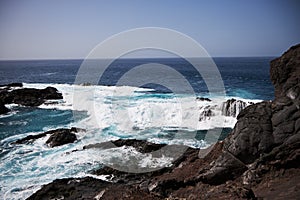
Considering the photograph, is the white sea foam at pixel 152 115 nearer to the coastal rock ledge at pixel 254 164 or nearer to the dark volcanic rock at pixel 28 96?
the dark volcanic rock at pixel 28 96

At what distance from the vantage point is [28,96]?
39250 mm

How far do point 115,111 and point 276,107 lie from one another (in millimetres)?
22031

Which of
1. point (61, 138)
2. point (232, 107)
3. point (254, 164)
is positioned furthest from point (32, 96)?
point (254, 164)

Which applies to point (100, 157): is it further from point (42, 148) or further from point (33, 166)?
point (42, 148)

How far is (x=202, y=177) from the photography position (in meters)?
9.79

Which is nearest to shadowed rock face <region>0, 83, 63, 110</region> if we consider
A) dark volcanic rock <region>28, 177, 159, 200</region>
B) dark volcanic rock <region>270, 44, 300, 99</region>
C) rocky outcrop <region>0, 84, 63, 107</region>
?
rocky outcrop <region>0, 84, 63, 107</region>

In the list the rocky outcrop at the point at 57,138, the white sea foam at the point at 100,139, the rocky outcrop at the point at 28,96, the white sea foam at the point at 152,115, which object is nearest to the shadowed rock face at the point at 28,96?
the rocky outcrop at the point at 28,96

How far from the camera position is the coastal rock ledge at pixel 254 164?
7945 millimetres

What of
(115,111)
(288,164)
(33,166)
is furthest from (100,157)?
(115,111)

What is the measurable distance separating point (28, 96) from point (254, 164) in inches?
1524

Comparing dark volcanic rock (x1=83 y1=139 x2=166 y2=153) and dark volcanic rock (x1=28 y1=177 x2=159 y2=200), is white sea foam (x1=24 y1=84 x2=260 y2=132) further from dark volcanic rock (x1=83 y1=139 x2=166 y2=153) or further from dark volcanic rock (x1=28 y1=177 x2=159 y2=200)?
dark volcanic rock (x1=28 y1=177 x2=159 y2=200)

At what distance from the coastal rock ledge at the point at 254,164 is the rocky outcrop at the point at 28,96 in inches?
1131

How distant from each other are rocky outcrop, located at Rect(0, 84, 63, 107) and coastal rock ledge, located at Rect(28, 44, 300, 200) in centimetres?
2872

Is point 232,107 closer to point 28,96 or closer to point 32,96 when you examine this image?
point 32,96
